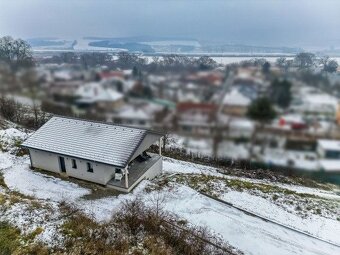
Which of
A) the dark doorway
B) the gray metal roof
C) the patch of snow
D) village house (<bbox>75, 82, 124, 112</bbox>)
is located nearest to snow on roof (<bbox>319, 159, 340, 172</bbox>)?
the patch of snow

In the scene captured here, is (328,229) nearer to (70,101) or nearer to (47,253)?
(47,253)

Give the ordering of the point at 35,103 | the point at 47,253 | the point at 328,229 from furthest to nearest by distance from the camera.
A: 1. the point at 35,103
2. the point at 328,229
3. the point at 47,253

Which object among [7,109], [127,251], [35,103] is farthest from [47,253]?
[7,109]

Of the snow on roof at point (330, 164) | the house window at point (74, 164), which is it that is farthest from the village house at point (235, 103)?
the house window at point (74, 164)

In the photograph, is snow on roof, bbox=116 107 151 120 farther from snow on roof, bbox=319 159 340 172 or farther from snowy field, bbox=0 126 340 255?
snow on roof, bbox=319 159 340 172

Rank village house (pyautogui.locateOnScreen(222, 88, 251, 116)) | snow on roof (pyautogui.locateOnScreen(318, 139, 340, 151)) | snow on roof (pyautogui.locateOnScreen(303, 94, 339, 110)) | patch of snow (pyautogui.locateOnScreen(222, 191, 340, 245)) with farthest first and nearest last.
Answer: village house (pyautogui.locateOnScreen(222, 88, 251, 116)), snow on roof (pyautogui.locateOnScreen(318, 139, 340, 151)), patch of snow (pyautogui.locateOnScreen(222, 191, 340, 245)), snow on roof (pyautogui.locateOnScreen(303, 94, 339, 110))
